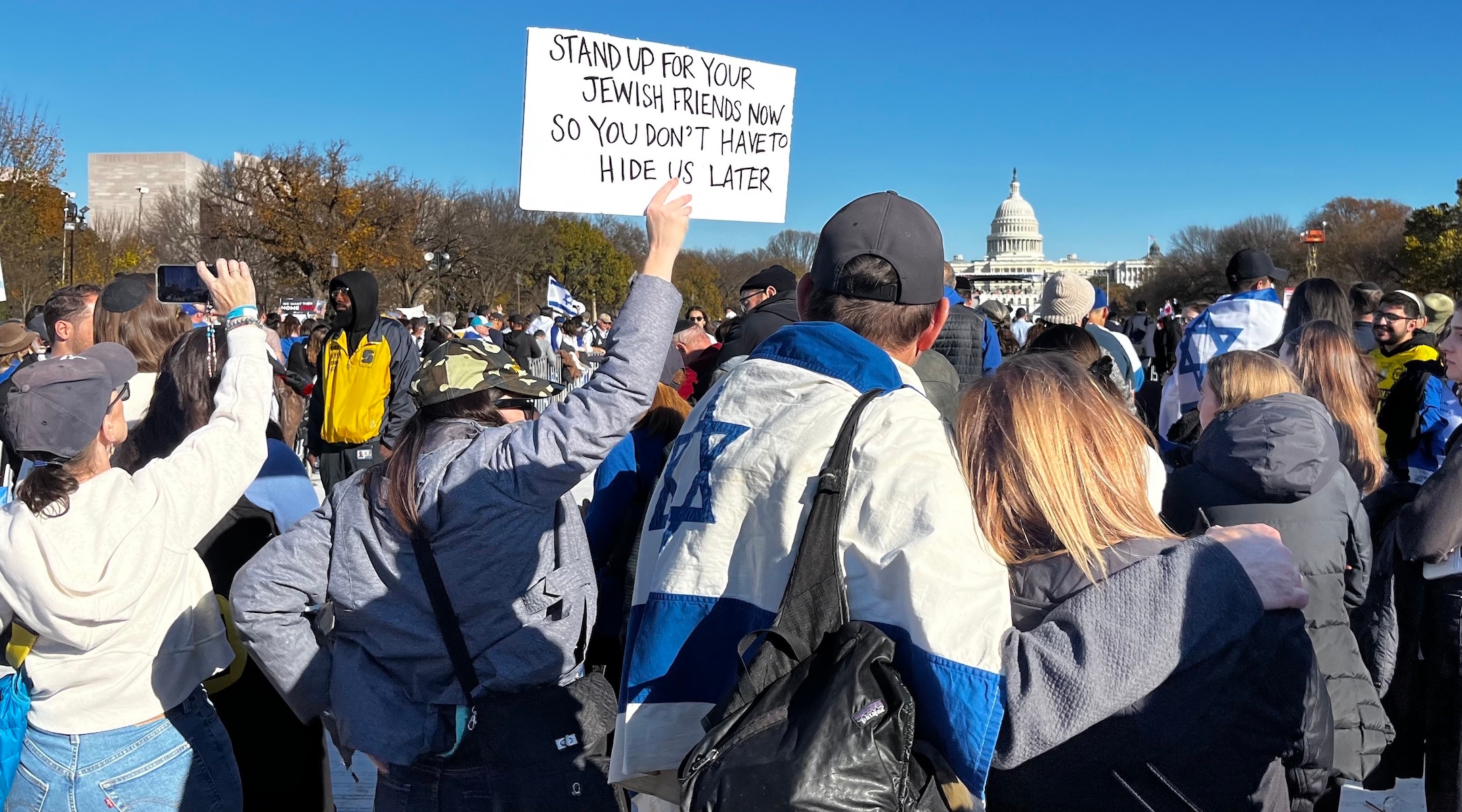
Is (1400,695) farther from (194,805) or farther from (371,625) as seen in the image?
(194,805)

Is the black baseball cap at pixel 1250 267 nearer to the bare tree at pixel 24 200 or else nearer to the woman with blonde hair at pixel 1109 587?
the woman with blonde hair at pixel 1109 587

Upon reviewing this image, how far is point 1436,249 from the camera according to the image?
4928 centimetres

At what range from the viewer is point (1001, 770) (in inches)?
77.4

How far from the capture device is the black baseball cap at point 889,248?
1838 millimetres

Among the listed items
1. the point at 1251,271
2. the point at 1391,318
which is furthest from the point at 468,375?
the point at 1251,271

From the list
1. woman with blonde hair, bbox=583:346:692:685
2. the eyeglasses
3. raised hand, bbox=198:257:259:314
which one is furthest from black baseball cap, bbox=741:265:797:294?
raised hand, bbox=198:257:259:314

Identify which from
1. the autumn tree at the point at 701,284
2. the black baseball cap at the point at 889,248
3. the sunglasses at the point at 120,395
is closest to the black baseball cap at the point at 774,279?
the sunglasses at the point at 120,395

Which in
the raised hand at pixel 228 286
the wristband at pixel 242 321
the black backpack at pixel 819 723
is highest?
the raised hand at pixel 228 286

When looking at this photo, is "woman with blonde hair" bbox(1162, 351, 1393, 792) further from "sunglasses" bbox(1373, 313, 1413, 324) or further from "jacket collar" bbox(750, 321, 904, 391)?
"sunglasses" bbox(1373, 313, 1413, 324)

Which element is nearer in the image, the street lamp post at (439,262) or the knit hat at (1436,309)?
the knit hat at (1436,309)

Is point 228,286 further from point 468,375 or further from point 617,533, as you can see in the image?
point 617,533

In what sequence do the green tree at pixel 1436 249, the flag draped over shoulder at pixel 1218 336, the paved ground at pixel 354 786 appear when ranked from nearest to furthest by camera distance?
the paved ground at pixel 354 786 < the flag draped over shoulder at pixel 1218 336 < the green tree at pixel 1436 249

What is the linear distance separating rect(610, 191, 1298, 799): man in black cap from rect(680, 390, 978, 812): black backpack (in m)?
0.04

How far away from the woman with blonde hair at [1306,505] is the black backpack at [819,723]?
6.51 feet
